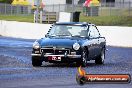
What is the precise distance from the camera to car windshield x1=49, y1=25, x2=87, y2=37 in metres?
18.5

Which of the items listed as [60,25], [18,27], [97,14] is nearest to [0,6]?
[97,14]

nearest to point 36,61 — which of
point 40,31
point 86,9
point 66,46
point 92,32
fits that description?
point 66,46

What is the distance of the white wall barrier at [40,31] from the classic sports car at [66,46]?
14493 mm

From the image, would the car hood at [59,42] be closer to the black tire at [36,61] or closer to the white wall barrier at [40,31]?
the black tire at [36,61]

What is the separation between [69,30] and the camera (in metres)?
18.8

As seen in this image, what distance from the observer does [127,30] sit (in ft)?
111

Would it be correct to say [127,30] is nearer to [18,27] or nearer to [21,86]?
[18,27]

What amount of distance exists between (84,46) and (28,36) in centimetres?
2421

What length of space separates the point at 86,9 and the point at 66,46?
181ft

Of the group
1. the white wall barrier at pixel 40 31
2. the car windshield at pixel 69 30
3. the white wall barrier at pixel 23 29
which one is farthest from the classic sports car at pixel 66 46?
the white wall barrier at pixel 23 29

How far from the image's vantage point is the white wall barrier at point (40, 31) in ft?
110

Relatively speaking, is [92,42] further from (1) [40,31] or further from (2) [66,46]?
(1) [40,31]

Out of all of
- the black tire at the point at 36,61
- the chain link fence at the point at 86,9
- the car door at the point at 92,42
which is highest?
the car door at the point at 92,42

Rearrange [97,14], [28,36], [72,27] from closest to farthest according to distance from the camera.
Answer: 1. [72,27]
2. [28,36]
3. [97,14]
